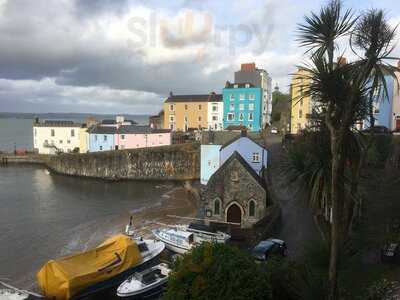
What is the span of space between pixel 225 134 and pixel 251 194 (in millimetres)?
17451

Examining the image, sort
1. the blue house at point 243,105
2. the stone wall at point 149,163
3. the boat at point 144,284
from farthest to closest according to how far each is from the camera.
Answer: the blue house at point 243,105
the stone wall at point 149,163
the boat at point 144,284

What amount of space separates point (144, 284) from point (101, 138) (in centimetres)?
5738

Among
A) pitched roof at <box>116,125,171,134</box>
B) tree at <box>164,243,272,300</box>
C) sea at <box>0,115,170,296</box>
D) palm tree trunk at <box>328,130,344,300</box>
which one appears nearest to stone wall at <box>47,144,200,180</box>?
sea at <box>0,115,170,296</box>

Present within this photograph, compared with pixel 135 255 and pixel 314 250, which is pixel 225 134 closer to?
pixel 135 255

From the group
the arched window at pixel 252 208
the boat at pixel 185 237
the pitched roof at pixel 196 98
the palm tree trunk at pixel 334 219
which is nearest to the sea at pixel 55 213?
the boat at pixel 185 237

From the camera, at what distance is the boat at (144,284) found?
1970 centimetres

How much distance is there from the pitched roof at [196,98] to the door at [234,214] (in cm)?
5939

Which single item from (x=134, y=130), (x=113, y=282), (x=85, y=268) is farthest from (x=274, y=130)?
(x=85, y=268)

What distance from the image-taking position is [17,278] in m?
24.7

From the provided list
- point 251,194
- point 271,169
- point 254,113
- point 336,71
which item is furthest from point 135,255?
point 254,113

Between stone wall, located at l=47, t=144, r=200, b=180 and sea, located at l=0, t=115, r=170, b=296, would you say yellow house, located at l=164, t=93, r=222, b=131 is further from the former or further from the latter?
sea, located at l=0, t=115, r=170, b=296

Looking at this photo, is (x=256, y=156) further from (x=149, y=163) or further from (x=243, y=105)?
(x=243, y=105)

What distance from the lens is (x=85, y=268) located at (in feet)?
67.8

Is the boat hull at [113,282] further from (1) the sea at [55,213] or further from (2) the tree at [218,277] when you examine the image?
(2) the tree at [218,277]
